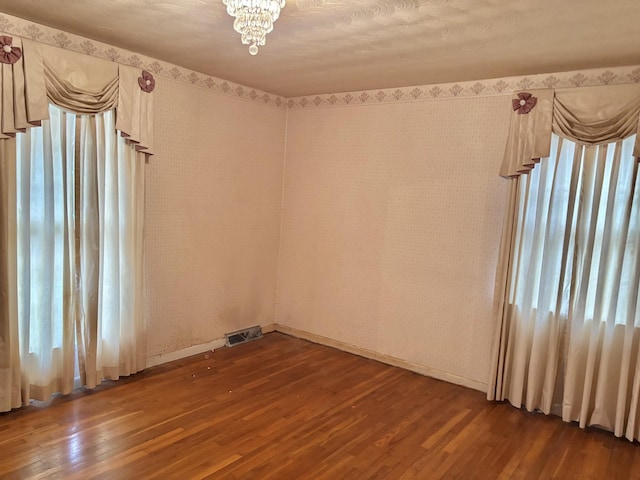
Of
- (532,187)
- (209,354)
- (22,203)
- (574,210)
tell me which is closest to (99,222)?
(22,203)

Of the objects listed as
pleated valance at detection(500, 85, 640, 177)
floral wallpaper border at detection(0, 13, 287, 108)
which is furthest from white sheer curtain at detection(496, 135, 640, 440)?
floral wallpaper border at detection(0, 13, 287, 108)

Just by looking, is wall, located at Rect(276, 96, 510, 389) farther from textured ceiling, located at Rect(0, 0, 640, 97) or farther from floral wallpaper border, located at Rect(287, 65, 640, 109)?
textured ceiling, located at Rect(0, 0, 640, 97)

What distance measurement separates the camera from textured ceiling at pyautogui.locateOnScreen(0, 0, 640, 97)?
2.29 metres

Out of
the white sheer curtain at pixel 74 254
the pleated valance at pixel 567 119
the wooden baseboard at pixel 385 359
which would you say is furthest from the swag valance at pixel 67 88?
the pleated valance at pixel 567 119

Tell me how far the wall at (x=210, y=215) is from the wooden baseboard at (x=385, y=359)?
1.26 ft

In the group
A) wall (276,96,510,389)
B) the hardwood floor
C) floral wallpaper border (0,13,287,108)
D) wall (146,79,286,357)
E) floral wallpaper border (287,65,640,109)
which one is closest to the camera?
the hardwood floor

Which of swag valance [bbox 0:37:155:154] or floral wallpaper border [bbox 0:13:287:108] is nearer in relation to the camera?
swag valance [bbox 0:37:155:154]

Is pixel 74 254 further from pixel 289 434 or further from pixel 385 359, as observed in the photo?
pixel 385 359

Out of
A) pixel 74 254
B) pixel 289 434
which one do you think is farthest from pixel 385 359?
pixel 74 254

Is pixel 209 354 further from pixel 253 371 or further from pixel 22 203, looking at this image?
pixel 22 203

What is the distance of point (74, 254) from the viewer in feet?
10.4

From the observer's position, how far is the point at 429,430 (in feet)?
10.0

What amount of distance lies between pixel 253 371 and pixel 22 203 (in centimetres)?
215

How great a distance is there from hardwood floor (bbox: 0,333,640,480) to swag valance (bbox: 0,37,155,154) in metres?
1.83
